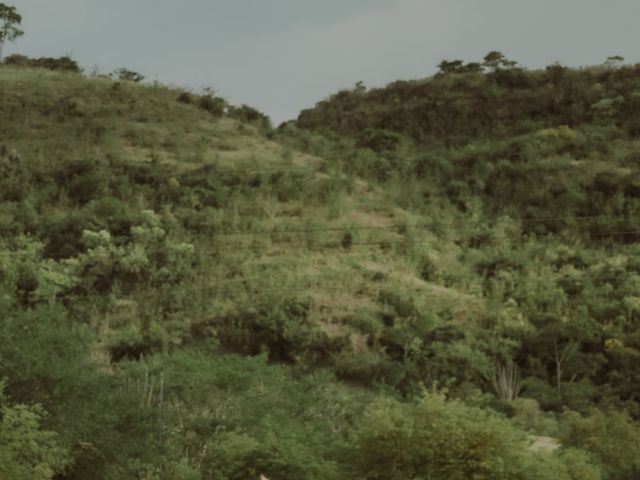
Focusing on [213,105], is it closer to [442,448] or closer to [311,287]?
[311,287]

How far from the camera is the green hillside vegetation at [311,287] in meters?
18.4

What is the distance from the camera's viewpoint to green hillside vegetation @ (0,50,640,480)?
18.4m

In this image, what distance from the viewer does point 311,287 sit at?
35062mm

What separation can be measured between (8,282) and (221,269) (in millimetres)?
7831

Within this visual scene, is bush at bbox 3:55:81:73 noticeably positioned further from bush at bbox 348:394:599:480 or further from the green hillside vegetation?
bush at bbox 348:394:599:480

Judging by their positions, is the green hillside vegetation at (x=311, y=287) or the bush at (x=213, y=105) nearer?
the green hillside vegetation at (x=311, y=287)

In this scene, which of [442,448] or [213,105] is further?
[213,105]

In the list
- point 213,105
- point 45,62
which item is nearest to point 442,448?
point 213,105

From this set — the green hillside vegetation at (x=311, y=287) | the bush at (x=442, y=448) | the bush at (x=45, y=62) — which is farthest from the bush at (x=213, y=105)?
the bush at (x=442, y=448)

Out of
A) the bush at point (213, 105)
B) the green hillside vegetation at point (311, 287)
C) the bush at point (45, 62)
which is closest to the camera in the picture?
the green hillside vegetation at point (311, 287)

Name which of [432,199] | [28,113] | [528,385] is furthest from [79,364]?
[28,113]

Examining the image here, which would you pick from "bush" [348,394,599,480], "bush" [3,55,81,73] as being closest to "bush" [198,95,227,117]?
"bush" [3,55,81,73]

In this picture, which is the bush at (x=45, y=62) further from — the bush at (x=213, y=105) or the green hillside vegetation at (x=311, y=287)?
the bush at (x=213, y=105)

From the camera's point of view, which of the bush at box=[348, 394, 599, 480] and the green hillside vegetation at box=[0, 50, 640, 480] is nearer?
the bush at box=[348, 394, 599, 480]
